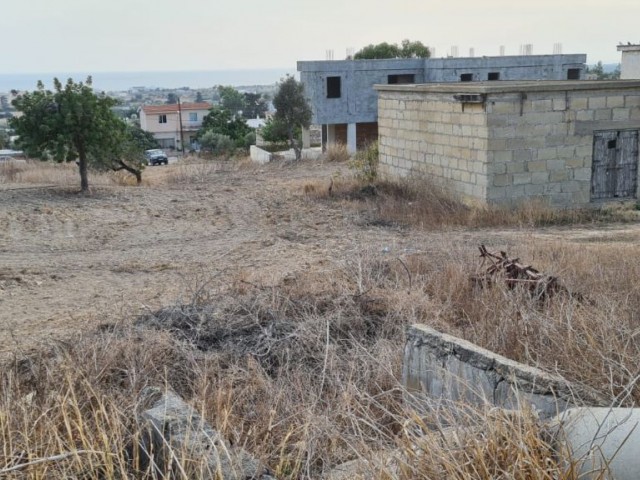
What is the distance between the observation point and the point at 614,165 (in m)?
15.8

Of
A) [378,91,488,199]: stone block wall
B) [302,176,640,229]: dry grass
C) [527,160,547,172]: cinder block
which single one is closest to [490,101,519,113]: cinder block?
[378,91,488,199]: stone block wall

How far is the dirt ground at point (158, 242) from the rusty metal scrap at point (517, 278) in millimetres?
1731

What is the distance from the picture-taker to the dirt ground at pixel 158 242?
930 cm

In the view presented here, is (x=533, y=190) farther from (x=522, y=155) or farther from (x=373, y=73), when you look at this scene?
(x=373, y=73)

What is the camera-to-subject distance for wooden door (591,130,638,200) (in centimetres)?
1560

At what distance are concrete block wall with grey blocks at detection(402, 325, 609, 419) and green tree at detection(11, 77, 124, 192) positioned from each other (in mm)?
13561

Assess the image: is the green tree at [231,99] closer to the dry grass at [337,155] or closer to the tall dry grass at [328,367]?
the dry grass at [337,155]

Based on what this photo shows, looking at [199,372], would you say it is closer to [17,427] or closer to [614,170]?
[17,427]

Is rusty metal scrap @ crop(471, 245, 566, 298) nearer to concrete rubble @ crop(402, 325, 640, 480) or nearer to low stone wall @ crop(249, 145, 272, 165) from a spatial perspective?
concrete rubble @ crop(402, 325, 640, 480)

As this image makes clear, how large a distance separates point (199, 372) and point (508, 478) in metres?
3.03

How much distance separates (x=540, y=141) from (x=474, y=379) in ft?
35.9

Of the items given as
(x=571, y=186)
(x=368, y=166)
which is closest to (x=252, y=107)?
(x=368, y=166)

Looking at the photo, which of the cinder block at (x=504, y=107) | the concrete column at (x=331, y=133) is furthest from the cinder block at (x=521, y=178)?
the concrete column at (x=331, y=133)

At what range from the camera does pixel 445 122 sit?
52.9 feet
